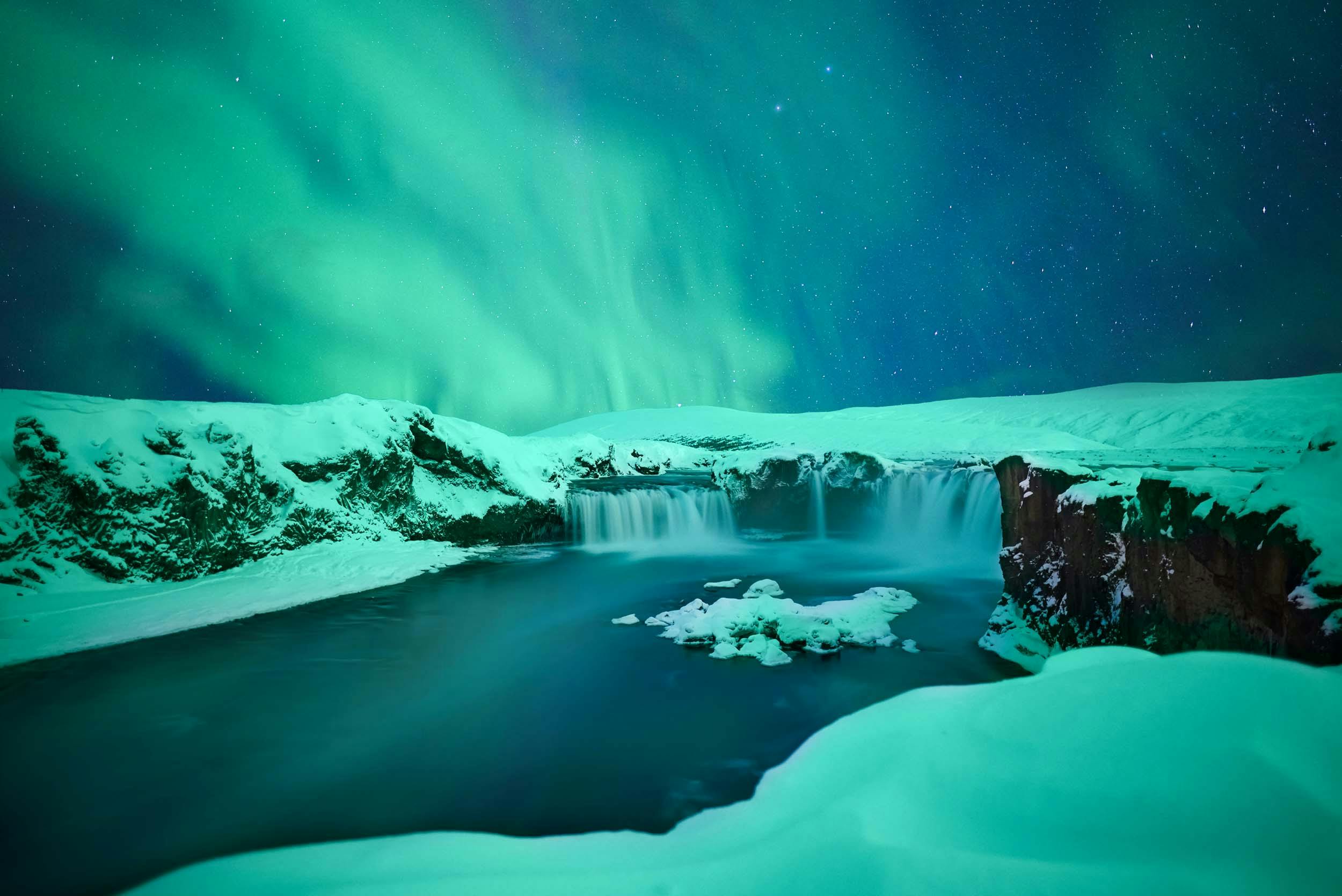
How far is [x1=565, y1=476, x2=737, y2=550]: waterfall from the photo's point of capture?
77.1ft

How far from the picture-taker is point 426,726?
6.70 meters

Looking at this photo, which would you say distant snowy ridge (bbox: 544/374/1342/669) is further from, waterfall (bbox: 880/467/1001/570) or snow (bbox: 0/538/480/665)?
snow (bbox: 0/538/480/665)

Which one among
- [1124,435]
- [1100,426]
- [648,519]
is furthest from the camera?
[1100,426]

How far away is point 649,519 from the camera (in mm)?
24328

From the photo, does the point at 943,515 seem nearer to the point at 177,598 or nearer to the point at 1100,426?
the point at 177,598

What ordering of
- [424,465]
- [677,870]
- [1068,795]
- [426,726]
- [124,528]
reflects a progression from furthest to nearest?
[424,465] < [124,528] < [426,726] < [677,870] < [1068,795]

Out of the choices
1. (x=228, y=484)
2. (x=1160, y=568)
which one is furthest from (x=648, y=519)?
(x=1160, y=568)

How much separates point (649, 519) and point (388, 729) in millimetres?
17878

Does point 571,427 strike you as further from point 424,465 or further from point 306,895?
point 306,895

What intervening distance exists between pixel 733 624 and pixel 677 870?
6.54 m

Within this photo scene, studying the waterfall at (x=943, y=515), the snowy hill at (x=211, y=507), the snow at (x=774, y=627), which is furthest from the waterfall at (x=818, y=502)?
the snow at (x=774, y=627)

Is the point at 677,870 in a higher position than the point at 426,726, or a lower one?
higher

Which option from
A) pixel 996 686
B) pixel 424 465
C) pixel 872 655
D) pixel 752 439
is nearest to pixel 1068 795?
pixel 996 686

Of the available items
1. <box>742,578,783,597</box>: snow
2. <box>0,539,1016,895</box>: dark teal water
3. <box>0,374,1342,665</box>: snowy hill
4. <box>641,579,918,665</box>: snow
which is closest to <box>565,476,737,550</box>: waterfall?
<box>0,374,1342,665</box>: snowy hill
